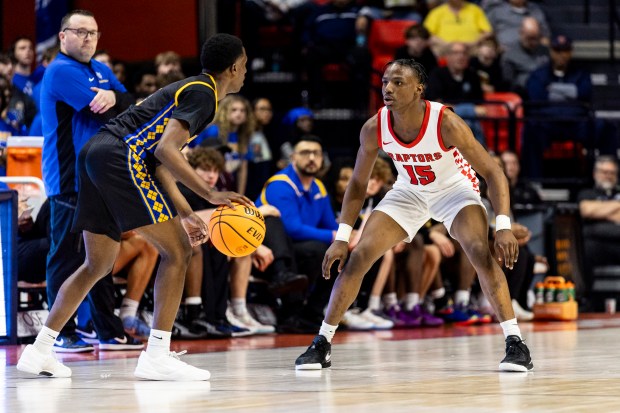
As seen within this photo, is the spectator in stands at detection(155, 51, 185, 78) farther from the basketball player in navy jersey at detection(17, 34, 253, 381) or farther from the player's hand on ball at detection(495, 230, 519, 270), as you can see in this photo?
the player's hand on ball at detection(495, 230, 519, 270)

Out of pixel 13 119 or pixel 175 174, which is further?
pixel 13 119

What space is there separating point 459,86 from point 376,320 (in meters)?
4.56

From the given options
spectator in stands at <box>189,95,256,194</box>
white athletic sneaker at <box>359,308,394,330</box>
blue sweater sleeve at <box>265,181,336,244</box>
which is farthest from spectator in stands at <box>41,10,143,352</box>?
white athletic sneaker at <box>359,308,394,330</box>

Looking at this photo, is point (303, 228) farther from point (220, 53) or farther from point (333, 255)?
point (220, 53)

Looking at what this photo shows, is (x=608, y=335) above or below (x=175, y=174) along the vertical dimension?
below

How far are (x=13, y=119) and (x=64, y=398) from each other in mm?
6059

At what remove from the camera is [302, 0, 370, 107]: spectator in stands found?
1469 centimetres

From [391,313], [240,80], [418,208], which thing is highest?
[240,80]

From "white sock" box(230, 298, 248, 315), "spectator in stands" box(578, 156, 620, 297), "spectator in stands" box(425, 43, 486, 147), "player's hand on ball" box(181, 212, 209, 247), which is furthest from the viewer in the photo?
"spectator in stands" box(425, 43, 486, 147)

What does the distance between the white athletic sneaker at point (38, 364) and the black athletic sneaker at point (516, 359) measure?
2.40 m

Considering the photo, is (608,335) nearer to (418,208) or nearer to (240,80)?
(418,208)

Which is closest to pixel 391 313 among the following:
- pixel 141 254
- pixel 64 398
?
pixel 141 254

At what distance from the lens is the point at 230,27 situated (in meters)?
14.5

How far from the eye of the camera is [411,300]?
11867 mm
